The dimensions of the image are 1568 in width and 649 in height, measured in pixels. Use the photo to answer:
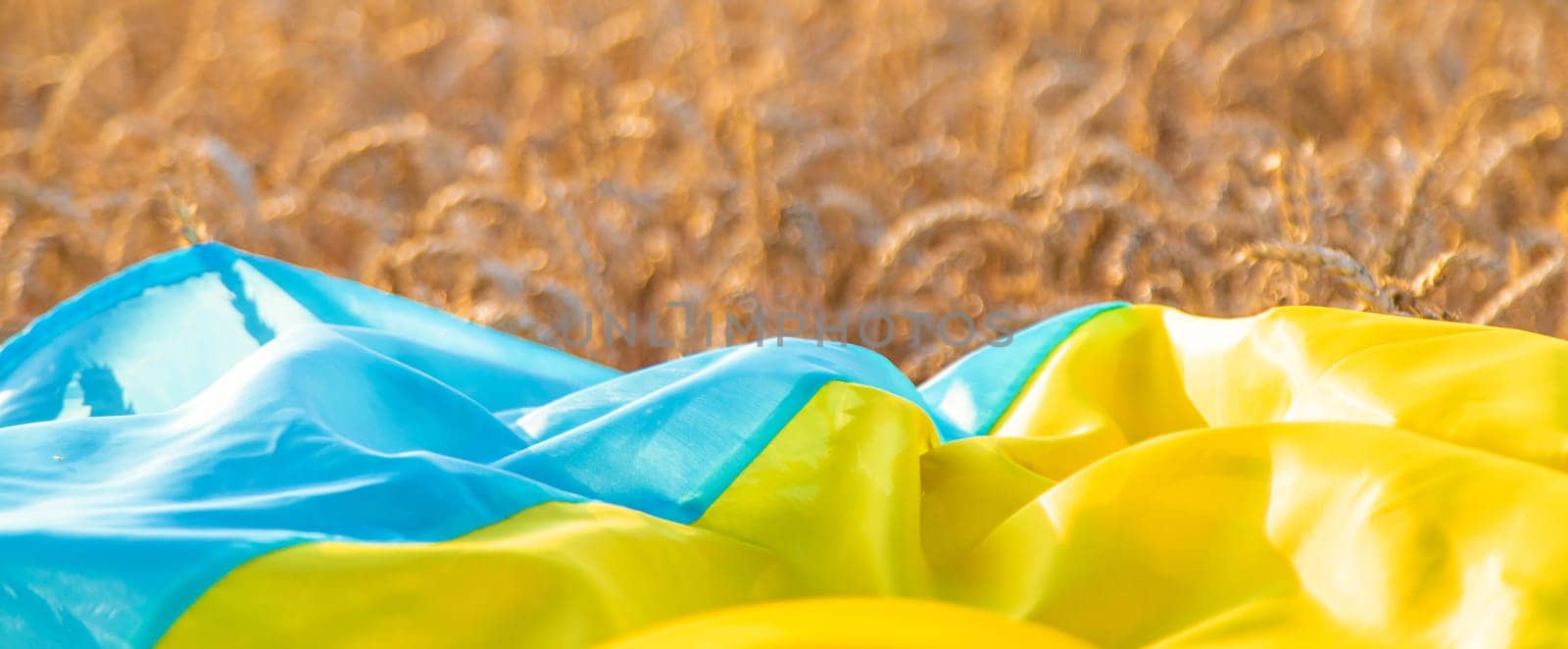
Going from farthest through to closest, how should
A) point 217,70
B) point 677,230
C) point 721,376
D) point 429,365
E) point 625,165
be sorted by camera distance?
point 217,70 → point 625,165 → point 677,230 → point 429,365 → point 721,376

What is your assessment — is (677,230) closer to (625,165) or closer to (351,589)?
(625,165)

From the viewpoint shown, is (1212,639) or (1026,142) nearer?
(1212,639)

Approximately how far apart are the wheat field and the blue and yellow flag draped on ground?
3.8 inches

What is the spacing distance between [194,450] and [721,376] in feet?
0.66

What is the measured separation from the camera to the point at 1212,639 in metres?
0.41

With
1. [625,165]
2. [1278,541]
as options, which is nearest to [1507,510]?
[1278,541]

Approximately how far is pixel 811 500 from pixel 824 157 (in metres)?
1.14

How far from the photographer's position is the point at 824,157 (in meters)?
1.62

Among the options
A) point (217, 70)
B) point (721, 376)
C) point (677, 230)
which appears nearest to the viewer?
point (721, 376)
